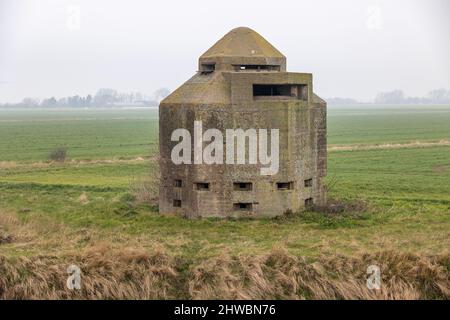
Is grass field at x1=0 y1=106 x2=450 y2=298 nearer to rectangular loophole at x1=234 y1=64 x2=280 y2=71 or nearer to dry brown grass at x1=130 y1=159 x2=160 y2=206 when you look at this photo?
dry brown grass at x1=130 y1=159 x2=160 y2=206

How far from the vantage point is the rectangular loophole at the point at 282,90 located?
25297mm

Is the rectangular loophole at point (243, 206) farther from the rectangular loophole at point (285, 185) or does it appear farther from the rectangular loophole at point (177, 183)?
the rectangular loophole at point (177, 183)

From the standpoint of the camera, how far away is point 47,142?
6581 cm

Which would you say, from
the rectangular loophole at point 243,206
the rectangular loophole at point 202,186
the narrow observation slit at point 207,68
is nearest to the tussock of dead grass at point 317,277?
the rectangular loophole at point 243,206

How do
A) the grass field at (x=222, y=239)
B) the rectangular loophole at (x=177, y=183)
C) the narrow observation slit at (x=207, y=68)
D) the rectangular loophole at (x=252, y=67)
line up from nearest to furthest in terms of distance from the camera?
Result: the grass field at (x=222, y=239) → the rectangular loophole at (x=177, y=183) → the rectangular loophole at (x=252, y=67) → the narrow observation slit at (x=207, y=68)

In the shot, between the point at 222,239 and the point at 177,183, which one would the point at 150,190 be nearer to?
the point at 177,183

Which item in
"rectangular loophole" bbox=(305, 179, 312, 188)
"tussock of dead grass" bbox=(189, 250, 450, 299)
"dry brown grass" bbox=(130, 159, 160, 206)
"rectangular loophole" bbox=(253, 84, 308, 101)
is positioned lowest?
"tussock of dead grass" bbox=(189, 250, 450, 299)

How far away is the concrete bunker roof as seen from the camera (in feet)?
83.9

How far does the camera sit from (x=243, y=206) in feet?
80.5

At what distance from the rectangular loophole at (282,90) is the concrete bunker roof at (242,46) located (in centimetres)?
102

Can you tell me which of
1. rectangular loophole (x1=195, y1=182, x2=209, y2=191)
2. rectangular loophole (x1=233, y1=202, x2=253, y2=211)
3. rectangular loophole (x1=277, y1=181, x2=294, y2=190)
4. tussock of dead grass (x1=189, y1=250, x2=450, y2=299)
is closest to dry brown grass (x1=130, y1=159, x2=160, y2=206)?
rectangular loophole (x1=195, y1=182, x2=209, y2=191)

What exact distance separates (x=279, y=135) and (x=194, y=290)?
7.79m

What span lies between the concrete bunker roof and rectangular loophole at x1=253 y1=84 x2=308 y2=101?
1.02 metres
